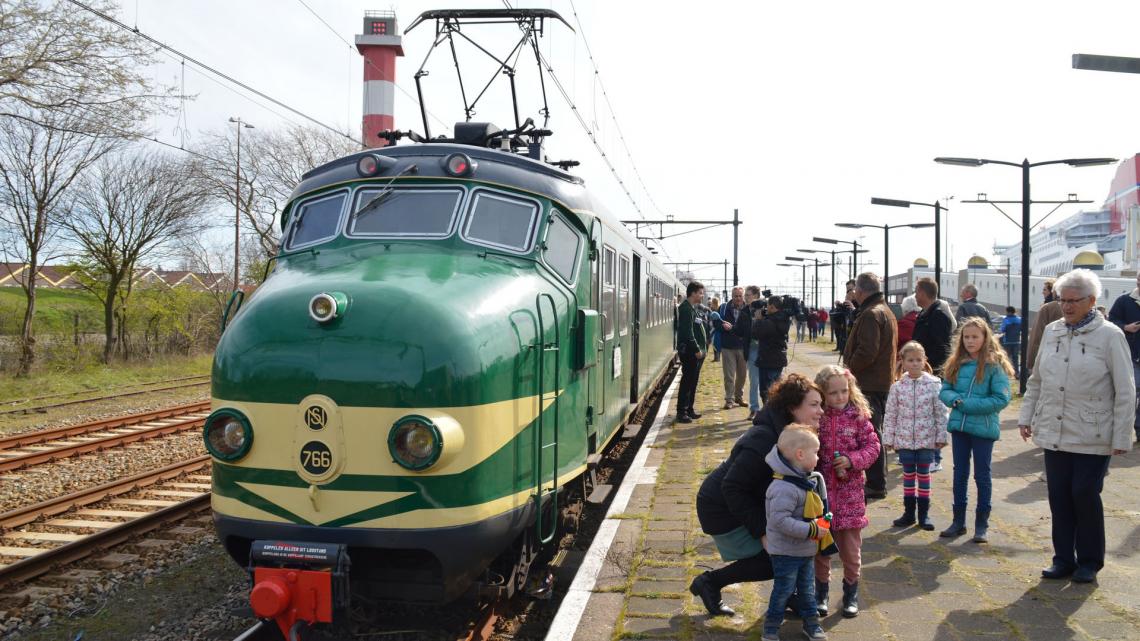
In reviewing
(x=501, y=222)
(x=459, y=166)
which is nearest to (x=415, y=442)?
(x=501, y=222)

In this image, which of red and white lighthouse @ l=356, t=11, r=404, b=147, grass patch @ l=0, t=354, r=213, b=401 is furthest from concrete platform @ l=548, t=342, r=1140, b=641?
red and white lighthouse @ l=356, t=11, r=404, b=147

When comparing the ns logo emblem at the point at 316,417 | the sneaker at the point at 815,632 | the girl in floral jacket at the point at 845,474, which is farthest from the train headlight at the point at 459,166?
the sneaker at the point at 815,632

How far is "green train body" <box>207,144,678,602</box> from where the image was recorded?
4379 millimetres

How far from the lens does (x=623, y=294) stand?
8.97 m

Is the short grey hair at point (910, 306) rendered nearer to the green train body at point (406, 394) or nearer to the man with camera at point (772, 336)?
the man with camera at point (772, 336)

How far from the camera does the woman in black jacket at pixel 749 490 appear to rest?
455cm

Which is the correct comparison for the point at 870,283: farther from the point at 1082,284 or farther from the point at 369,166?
the point at 369,166

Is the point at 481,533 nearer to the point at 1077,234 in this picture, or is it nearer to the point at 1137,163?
the point at 1137,163

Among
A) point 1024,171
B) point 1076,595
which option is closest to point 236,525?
point 1076,595

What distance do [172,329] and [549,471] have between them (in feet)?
93.3

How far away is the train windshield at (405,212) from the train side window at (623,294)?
121 inches

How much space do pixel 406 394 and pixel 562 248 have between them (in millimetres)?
2179

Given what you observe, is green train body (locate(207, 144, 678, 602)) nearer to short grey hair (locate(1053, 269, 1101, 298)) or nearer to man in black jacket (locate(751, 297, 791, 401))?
short grey hair (locate(1053, 269, 1101, 298))

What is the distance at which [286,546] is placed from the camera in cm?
439
